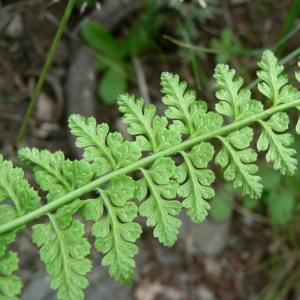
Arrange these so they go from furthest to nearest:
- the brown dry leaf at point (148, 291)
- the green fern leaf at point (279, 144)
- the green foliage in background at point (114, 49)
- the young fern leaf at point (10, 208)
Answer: the brown dry leaf at point (148, 291)
the green foliage in background at point (114, 49)
the green fern leaf at point (279, 144)
the young fern leaf at point (10, 208)

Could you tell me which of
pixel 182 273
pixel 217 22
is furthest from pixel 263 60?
pixel 182 273

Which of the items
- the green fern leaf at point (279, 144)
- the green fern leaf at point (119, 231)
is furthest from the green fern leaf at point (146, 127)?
the green fern leaf at point (279, 144)

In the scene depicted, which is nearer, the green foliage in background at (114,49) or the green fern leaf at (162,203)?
the green fern leaf at (162,203)

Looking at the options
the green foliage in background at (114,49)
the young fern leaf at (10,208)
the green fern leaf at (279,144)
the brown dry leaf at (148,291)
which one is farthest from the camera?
the brown dry leaf at (148,291)

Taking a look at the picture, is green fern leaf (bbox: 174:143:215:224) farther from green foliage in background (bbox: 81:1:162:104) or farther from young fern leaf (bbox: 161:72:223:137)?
green foliage in background (bbox: 81:1:162:104)

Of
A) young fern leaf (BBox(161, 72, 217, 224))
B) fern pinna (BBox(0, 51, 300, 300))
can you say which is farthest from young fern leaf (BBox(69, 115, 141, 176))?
young fern leaf (BBox(161, 72, 217, 224))

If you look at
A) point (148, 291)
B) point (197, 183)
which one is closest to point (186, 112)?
point (197, 183)

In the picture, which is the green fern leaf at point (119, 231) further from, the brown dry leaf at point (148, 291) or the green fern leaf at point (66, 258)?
the brown dry leaf at point (148, 291)
